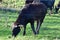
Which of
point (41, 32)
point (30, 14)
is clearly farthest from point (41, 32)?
point (30, 14)

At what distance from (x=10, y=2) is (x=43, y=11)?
458 inches

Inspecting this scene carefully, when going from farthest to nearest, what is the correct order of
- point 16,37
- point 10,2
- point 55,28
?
A: point 10,2 < point 55,28 < point 16,37

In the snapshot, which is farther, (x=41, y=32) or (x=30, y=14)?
(x=41, y=32)

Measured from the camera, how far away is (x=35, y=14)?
11.8m

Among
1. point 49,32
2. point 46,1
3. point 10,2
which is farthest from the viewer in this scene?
point 10,2

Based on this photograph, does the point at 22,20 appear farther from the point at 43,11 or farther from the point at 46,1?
the point at 46,1

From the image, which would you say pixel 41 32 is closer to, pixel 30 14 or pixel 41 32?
pixel 41 32

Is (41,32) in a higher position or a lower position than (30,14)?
lower

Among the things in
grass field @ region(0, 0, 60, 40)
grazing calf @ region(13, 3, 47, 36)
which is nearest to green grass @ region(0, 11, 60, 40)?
grass field @ region(0, 0, 60, 40)

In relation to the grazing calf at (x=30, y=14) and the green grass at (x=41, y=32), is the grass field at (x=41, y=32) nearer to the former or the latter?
the green grass at (x=41, y=32)

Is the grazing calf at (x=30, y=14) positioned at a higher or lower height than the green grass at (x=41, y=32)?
higher

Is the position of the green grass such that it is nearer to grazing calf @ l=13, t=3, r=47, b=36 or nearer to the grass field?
the grass field

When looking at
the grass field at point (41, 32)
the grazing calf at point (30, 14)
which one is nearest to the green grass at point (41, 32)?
the grass field at point (41, 32)

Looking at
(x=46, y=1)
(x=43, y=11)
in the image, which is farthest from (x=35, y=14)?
(x=46, y=1)
